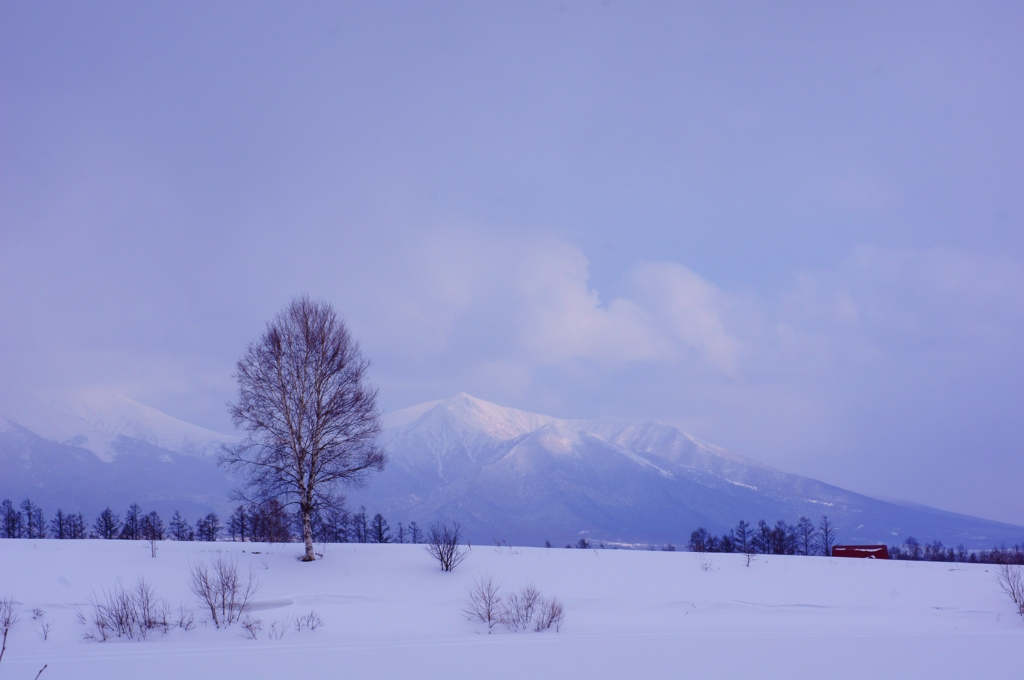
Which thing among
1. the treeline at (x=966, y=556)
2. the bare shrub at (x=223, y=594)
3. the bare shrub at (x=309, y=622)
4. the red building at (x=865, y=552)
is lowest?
the treeline at (x=966, y=556)

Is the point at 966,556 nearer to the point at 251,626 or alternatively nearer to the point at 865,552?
the point at 865,552

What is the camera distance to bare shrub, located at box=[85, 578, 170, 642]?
17438 mm

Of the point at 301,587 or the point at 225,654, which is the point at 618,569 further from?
the point at 225,654

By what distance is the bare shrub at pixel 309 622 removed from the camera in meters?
18.5

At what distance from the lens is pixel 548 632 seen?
18562 millimetres

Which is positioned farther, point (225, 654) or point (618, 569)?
point (618, 569)

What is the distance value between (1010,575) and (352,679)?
24.5 meters

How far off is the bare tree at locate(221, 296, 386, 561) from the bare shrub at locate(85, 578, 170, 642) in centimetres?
653

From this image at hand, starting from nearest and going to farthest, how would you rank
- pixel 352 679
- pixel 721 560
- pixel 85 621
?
pixel 352 679 → pixel 85 621 → pixel 721 560

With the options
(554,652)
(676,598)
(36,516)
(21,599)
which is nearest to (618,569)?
(676,598)

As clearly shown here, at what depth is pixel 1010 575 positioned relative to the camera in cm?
2319

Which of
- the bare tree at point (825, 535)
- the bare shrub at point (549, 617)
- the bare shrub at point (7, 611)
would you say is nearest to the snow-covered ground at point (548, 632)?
the bare shrub at point (7, 611)

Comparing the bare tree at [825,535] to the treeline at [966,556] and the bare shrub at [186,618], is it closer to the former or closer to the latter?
the treeline at [966,556]

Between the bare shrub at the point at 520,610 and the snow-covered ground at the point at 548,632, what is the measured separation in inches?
40.5
